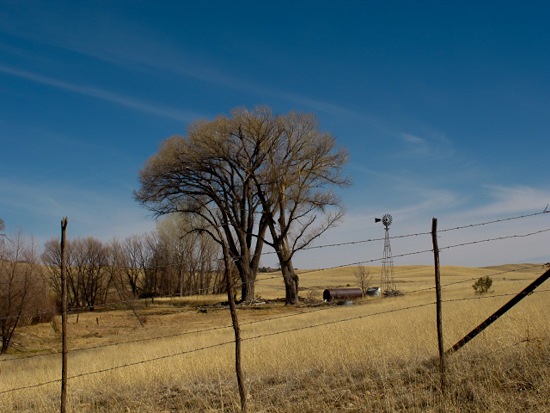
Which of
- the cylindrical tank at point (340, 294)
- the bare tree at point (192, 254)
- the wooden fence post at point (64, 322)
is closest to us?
the wooden fence post at point (64, 322)

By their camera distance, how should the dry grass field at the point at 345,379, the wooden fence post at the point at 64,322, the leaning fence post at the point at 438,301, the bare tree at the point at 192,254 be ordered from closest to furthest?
the dry grass field at the point at 345,379
the leaning fence post at the point at 438,301
the wooden fence post at the point at 64,322
the bare tree at the point at 192,254

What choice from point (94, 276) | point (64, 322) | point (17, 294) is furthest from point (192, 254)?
point (64, 322)

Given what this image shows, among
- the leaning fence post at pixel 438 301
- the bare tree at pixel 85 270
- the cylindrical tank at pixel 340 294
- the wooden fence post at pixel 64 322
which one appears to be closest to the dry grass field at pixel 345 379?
the leaning fence post at pixel 438 301

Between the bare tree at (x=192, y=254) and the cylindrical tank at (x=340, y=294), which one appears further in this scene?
the bare tree at (x=192, y=254)

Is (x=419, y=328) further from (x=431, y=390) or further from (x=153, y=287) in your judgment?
(x=153, y=287)

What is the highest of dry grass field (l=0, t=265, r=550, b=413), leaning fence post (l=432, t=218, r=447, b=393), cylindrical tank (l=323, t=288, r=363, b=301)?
leaning fence post (l=432, t=218, r=447, b=393)

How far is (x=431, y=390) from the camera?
616cm

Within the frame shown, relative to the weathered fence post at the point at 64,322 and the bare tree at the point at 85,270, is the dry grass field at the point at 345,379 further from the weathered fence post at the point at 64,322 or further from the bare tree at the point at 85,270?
the bare tree at the point at 85,270

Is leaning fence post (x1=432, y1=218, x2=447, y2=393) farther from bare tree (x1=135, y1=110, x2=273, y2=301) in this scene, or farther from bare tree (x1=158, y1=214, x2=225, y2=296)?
bare tree (x1=158, y1=214, x2=225, y2=296)

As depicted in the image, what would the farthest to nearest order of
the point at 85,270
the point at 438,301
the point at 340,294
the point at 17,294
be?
the point at 85,270
the point at 340,294
the point at 17,294
the point at 438,301

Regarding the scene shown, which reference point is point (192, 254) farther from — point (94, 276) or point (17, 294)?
point (17, 294)

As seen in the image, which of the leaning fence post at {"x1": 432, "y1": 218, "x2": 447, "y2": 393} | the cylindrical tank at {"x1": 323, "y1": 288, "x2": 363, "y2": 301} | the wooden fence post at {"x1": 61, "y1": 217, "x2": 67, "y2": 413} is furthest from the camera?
the cylindrical tank at {"x1": 323, "y1": 288, "x2": 363, "y2": 301}

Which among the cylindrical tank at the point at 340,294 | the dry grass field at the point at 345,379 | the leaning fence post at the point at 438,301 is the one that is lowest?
the cylindrical tank at the point at 340,294

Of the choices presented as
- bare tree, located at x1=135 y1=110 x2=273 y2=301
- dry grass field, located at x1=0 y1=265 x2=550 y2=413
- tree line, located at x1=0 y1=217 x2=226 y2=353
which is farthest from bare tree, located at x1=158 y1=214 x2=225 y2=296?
dry grass field, located at x1=0 y1=265 x2=550 y2=413
